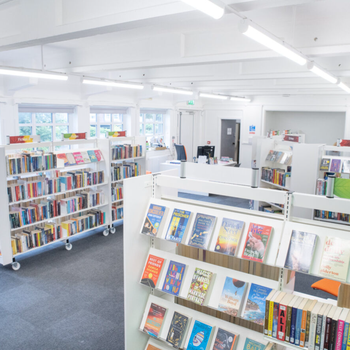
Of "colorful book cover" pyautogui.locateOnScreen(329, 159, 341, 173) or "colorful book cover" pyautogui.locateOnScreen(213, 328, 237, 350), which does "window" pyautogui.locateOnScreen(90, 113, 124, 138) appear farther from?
"colorful book cover" pyautogui.locateOnScreen(213, 328, 237, 350)

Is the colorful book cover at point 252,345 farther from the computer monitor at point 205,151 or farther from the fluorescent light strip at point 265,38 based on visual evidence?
the computer monitor at point 205,151

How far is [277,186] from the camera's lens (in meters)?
7.48

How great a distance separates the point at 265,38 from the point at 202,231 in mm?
1757

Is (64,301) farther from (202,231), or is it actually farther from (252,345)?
(252,345)

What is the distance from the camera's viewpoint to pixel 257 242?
8.79ft

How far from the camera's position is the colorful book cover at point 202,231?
2.90 meters

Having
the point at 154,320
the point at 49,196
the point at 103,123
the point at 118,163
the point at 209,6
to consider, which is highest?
the point at 209,6

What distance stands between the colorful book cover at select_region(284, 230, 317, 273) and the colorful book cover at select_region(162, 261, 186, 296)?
97cm

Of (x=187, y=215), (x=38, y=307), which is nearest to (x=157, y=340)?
(x=187, y=215)

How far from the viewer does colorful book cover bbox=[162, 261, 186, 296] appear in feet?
10.0

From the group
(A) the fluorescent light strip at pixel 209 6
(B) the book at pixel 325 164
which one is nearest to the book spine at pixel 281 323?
(A) the fluorescent light strip at pixel 209 6

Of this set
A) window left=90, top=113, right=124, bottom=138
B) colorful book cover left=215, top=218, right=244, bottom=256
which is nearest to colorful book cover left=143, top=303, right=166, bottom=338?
colorful book cover left=215, top=218, right=244, bottom=256

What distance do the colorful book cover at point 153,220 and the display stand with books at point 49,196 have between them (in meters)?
3.15

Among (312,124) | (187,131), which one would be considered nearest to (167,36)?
(187,131)
